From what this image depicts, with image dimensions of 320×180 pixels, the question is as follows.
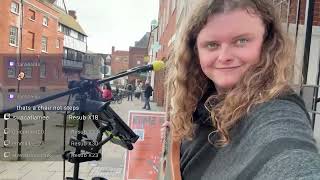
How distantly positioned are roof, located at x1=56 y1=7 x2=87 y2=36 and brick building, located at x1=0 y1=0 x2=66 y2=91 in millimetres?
33

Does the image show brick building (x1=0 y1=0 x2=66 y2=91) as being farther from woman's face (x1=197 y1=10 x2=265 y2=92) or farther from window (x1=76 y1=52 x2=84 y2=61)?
woman's face (x1=197 y1=10 x2=265 y2=92)

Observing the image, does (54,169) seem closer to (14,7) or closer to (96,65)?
(96,65)

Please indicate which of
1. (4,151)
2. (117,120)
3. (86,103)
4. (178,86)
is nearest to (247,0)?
(178,86)

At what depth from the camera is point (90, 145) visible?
6.17 ft

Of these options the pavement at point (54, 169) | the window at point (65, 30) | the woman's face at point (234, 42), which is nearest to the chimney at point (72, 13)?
the window at point (65, 30)

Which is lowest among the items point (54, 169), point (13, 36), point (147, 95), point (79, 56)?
point (54, 169)

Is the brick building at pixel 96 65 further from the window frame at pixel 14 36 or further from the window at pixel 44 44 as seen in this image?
the window frame at pixel 14 36

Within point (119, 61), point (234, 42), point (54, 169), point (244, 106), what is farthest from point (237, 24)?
point (54, 169)

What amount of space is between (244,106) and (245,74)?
0.10 metres

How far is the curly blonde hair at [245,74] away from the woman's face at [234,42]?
0.6 inches

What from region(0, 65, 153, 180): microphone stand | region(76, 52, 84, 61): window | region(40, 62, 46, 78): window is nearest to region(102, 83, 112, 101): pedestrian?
region(0, 65, 153, 180): microphone stand

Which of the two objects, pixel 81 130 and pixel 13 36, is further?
pixel 13 36

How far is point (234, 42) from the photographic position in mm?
847

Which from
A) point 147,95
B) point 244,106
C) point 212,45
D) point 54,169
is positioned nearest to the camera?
point 244,106
